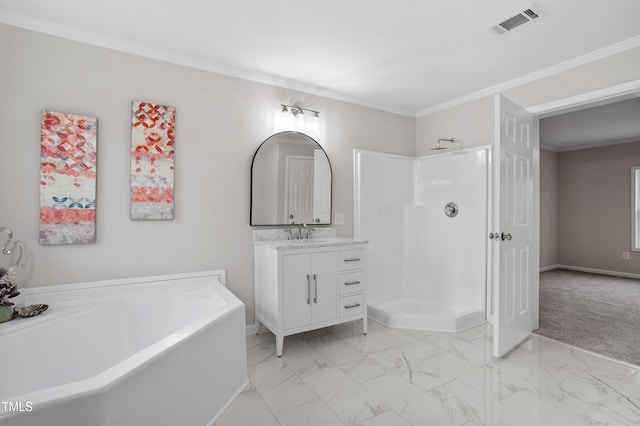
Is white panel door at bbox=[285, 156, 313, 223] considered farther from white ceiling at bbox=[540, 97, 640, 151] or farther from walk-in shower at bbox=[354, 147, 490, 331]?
white ceiling at bbox=[540, 97, 640, 151]

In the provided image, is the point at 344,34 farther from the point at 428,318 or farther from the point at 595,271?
the point at 595,271

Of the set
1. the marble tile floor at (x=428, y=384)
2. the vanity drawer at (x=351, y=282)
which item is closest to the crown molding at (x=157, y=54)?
the vanity drawer at (x=351, y=282)

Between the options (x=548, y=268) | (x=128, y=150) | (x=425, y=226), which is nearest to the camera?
(x=128, y=150)

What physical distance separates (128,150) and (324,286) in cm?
183

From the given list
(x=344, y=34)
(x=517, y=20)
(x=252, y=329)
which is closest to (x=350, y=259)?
(x=252, y=329)

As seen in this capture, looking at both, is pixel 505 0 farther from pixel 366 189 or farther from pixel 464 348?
pixel 464 348

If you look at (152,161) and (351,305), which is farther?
(351,305)

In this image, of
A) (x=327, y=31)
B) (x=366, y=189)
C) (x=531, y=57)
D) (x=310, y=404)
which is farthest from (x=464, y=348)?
(x=327, y=31)

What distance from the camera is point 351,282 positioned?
287cm

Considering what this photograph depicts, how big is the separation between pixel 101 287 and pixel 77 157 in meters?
0.91

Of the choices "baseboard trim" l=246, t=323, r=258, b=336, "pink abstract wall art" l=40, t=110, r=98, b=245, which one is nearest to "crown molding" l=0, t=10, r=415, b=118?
"pink abstract wall art" l=40, t=110, r=98, b=245

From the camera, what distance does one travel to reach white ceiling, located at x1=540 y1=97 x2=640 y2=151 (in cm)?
407

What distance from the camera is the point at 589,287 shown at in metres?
4.84

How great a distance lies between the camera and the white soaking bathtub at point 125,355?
1.09m
